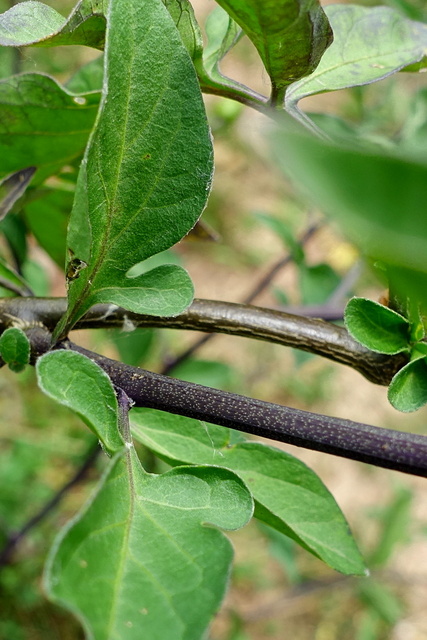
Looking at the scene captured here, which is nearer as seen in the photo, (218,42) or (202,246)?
(218,42)

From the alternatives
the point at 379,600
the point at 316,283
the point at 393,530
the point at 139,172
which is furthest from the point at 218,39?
the point at 379,600

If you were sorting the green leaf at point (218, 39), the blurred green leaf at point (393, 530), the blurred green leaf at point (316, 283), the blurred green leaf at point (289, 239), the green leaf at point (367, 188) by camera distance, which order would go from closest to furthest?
1. the green leaf at point (367, 188)
2. the green leaf at point (218, 39)
3. the blurred green leaf at point (289, 239)
4. the blurred green leaf at point (316, 283)
5. the blurred green leaf at point (393, 530)

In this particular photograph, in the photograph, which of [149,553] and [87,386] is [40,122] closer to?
[87,386]

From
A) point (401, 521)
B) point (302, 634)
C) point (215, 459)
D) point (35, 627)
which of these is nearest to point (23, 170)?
point (215, 459)

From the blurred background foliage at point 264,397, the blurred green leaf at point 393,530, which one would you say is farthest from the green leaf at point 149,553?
the blurred green leaf at point 393,530

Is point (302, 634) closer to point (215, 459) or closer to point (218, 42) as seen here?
point (215, 459)

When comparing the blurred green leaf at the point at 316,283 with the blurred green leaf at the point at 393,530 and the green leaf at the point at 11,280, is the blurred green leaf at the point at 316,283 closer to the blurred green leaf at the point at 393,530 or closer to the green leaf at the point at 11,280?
the green leaf at the point at 11,280
